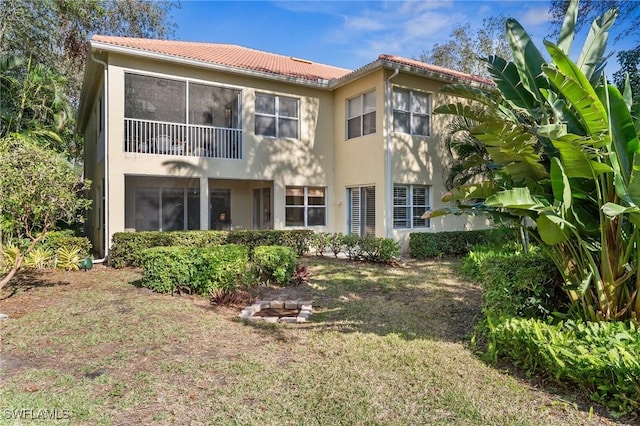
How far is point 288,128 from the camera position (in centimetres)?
1644

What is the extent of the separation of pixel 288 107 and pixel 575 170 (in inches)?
518

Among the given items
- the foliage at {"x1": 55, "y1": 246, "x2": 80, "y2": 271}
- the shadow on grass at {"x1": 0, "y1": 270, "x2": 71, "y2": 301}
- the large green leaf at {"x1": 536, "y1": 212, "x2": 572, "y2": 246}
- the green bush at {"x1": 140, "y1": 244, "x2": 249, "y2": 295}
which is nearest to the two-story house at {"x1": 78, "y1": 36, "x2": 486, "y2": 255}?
the foliage at {"x1": 55, "y1": 246, "x2": 80, "y2": 271}

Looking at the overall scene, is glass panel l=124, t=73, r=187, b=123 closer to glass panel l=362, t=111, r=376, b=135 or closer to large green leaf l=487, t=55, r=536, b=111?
glass panel l=362, t=111, r=376, b=135

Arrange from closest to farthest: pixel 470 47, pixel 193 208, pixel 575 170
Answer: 1. pixel 575 170
2. pixel 193 208
3. pixel 470 47

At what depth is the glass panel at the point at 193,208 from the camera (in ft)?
50.3

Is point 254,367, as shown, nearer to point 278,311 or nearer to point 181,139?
point 278,311

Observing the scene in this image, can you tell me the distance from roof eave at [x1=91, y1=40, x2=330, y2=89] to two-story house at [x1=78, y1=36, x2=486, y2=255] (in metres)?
0.05

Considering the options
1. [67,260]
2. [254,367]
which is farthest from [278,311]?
[67,260]

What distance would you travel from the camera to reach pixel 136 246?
12.4m

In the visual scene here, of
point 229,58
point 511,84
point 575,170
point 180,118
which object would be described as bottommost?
point 575,170

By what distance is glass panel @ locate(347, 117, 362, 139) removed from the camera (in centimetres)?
1621

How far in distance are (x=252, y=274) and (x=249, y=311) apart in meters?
1.97

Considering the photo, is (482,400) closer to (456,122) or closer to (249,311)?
(249,311)

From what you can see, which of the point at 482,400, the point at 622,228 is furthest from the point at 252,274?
the point at 622,228
